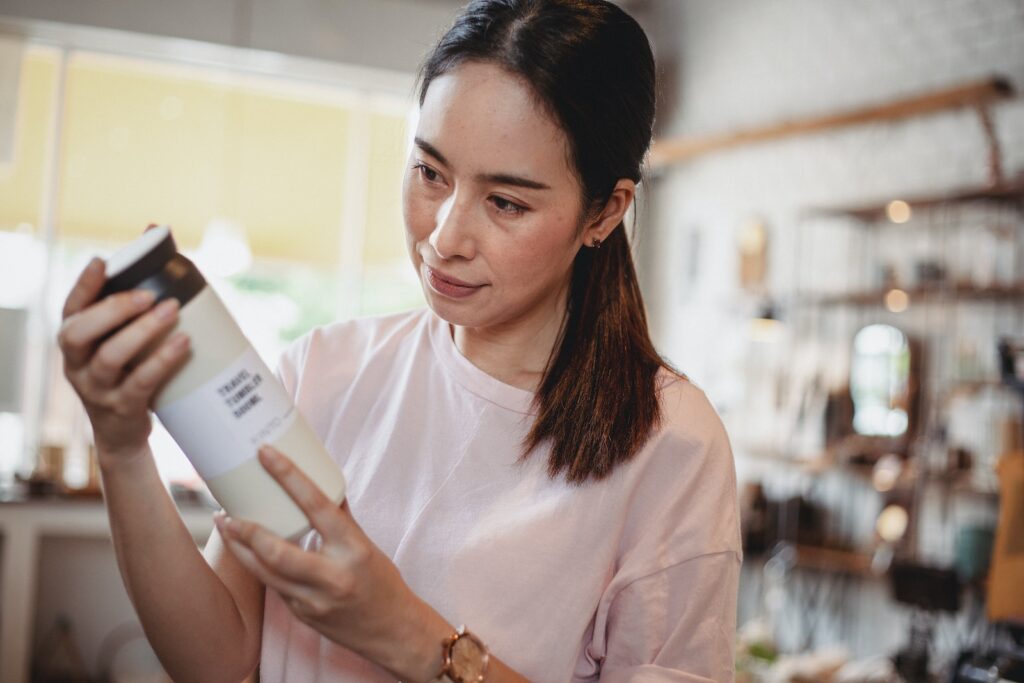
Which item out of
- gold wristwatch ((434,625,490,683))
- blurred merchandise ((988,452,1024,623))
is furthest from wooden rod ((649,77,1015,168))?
gold wristwatch ((434,625,490,683))

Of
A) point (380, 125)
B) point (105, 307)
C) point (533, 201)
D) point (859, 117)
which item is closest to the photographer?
point (105, 307)

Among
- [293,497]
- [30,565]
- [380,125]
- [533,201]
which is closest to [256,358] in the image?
[293,497]

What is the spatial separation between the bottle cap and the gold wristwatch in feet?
1.28

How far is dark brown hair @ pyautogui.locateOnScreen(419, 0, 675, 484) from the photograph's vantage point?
971mm

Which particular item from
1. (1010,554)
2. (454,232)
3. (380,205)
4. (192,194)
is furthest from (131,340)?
(380,205)

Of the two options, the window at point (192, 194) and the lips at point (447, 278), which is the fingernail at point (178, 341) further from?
the window at point (192, 194)

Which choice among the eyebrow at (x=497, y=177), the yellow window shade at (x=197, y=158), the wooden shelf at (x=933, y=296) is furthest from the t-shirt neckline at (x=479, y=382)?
the yellow window shade at (x=197, y=158)

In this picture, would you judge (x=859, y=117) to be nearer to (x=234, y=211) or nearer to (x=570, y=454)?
(x=234, y=211)

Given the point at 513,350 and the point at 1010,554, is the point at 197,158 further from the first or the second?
the point at 513,350

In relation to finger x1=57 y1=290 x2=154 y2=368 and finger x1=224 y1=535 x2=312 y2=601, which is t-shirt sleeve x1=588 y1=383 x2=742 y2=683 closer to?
finger x1=224 y1=535 x2=312 y2=601

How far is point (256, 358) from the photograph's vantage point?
753 millimetres

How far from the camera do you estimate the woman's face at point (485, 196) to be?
935 mm

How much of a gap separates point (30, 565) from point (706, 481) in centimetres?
408

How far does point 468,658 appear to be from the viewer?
0.89 meters
